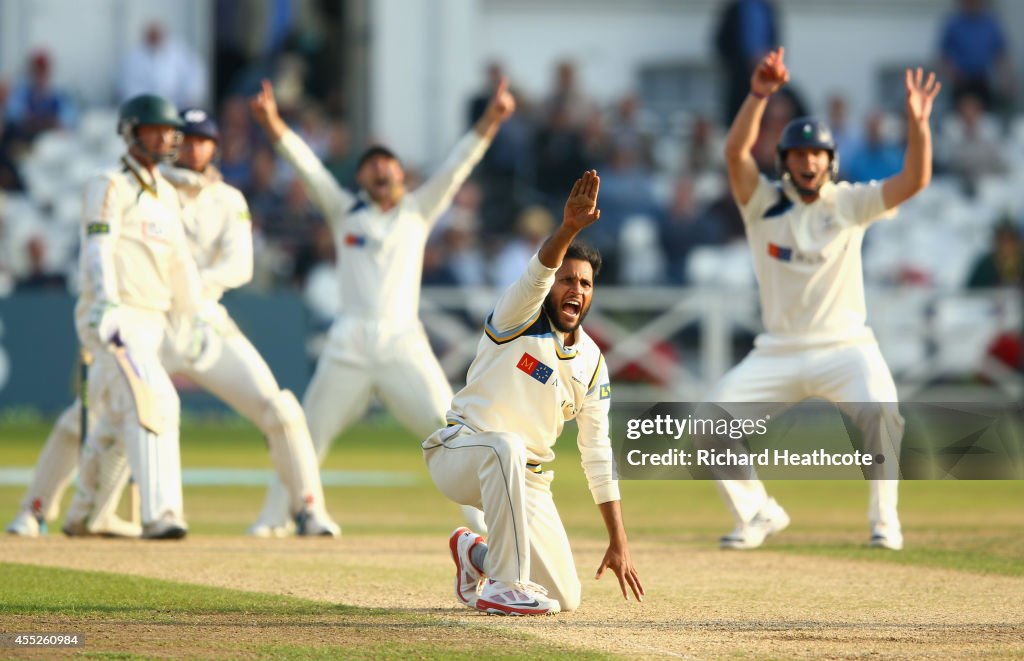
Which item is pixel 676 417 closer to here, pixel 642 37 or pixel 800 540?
pixel 800 540

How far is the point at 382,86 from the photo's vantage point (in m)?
24.1

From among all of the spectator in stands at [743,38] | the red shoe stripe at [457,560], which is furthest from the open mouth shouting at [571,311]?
the spectator in stands at [743,38]

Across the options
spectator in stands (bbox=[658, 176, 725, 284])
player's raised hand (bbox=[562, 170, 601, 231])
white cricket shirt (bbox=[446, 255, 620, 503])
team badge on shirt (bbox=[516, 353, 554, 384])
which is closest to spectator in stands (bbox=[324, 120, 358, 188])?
spectator in stands (bbox=[658, 176, 725, 284])

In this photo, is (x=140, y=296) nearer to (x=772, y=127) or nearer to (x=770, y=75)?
(x=770, y=75)

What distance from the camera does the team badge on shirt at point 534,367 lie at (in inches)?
299

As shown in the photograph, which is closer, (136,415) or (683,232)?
(136,415)

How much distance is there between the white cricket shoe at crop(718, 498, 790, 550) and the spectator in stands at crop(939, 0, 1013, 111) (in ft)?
48.6

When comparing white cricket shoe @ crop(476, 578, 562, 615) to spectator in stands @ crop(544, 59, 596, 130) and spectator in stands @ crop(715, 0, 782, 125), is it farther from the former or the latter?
spectator in stands @ crop(715, 0, 782, 125)

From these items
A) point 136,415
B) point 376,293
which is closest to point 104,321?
point 136,415

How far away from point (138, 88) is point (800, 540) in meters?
14.0

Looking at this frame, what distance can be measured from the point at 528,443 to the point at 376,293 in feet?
12.2

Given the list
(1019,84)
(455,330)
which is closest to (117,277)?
(455,330)

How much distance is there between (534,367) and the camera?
299 inches

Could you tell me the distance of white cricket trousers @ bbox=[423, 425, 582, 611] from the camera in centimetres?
735
